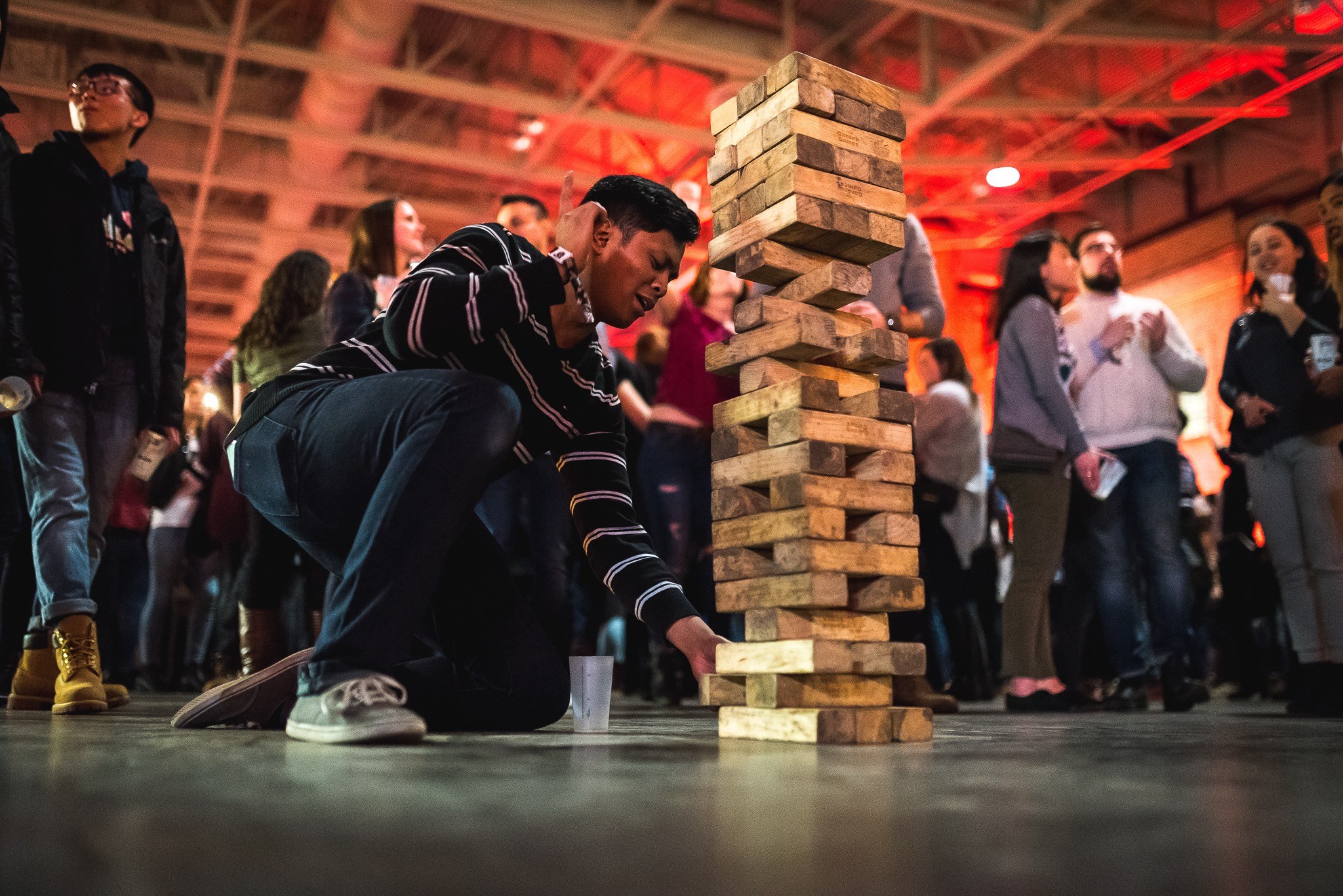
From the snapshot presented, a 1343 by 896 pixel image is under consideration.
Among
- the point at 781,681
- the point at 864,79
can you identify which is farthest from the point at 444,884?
the point at 864,79

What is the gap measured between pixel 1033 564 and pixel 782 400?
6.28ft

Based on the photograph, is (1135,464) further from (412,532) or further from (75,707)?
(75,707)

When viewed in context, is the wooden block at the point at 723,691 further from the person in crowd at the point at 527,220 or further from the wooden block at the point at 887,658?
the person in crowd at the point at 527,220

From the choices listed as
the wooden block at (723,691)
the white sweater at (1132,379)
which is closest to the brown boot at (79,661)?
the wooden block at (723,691)

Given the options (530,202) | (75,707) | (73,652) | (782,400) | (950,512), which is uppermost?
(530,202)

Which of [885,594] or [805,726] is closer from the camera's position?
[805,726]

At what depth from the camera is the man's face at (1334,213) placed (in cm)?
317

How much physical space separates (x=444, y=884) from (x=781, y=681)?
3.53ft

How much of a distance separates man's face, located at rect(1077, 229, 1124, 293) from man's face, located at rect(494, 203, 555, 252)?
6.07 feet

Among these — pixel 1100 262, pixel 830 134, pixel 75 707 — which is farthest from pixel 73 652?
pixel 1100 262

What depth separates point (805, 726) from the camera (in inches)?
64.6

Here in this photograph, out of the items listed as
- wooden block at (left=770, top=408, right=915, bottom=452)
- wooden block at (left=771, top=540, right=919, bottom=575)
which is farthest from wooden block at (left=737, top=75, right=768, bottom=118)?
wooden block at (left=771, top=540, right=919, bottom=575)

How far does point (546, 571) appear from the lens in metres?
3.27

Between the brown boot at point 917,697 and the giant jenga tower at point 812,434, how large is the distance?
688 mm
